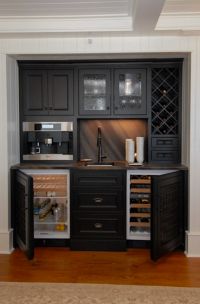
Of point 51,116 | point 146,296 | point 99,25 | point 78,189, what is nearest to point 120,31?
point 99,25

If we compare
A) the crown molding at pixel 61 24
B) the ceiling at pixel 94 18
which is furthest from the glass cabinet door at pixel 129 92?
the crown molding at pixel 61 24

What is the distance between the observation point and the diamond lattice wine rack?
13.4ft

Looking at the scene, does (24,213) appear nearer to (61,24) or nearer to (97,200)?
(97,200)

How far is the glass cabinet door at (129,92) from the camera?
405 cm

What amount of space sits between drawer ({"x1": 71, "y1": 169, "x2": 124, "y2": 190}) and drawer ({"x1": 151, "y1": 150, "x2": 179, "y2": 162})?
0.63 meters

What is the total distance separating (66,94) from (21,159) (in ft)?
3.44

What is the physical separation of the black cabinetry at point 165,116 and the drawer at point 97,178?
64 centimetres

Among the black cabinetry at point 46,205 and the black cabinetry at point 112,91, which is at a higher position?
the black cabinetry at point 112,91

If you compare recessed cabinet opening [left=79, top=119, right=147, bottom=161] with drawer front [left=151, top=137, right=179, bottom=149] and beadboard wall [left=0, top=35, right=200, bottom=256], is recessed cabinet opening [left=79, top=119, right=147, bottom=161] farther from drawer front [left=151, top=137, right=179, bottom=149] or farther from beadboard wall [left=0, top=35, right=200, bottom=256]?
beadboard wall [left=0, top=35, right=200, bottom=256]

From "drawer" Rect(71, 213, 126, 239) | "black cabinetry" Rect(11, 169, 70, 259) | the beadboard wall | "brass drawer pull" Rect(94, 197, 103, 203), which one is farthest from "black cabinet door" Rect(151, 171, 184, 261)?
"black cabinetry" Rect(11, 169, 70, 259)

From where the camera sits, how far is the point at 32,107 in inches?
162

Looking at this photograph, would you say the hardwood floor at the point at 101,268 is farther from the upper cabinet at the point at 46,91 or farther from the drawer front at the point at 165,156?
the upper cabinet at the point at 46,91

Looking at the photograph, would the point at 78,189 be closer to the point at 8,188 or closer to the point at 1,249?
the point at 8,188

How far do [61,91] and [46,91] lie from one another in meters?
0.20
